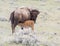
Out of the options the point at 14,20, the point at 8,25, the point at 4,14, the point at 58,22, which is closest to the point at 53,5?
the point at 4,14

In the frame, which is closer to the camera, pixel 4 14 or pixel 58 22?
pixel 58 22

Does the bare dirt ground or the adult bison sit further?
the adult bison

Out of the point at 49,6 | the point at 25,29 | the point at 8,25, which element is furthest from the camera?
the point at 49,6

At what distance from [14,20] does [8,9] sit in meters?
9.42

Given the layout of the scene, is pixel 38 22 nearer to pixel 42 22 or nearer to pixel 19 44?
pixel 42 22

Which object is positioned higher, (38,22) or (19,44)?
(19,44)

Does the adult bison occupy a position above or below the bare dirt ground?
above

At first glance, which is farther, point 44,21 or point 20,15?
point 44,21

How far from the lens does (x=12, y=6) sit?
2366 centimetres

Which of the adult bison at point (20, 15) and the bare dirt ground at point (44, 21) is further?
the adult bison at point (20, 15)

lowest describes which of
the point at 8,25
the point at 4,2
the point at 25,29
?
the point at 4,2

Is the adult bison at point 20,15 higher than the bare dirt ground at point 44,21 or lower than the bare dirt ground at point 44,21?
higher

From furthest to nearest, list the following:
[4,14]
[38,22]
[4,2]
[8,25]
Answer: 1. [4,2]
2. [4,14]
3. [38,22]
4. [8,25]

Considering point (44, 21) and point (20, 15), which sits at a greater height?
point (20, 15)
